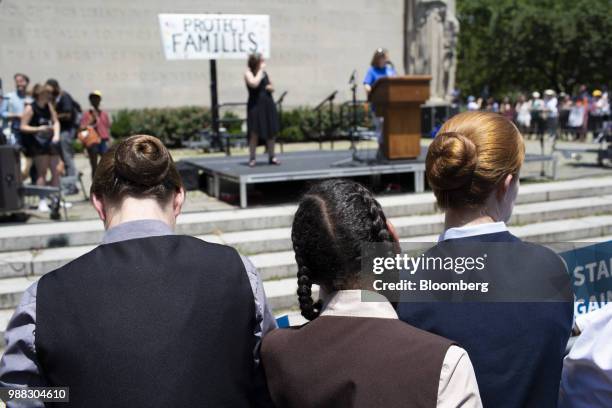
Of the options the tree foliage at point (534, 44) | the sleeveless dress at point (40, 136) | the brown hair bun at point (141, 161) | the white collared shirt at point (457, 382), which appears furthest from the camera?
the tree foliage at point (534, 44)

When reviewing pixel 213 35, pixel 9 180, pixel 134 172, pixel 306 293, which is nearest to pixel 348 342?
pixel 306 293

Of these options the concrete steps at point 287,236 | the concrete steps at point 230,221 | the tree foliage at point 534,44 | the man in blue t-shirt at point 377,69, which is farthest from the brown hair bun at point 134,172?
the tree foliage at point 534,44

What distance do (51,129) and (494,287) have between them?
7.29 meters

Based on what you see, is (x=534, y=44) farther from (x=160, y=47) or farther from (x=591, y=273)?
(x=591, y=273)

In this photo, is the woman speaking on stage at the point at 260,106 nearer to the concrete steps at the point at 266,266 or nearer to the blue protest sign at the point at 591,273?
the concrete steps at the point at 266,266

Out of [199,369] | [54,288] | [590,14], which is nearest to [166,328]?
[199,369]

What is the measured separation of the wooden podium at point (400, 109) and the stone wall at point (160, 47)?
1032 centimetres

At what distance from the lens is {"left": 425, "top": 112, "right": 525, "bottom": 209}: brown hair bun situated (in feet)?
5.69

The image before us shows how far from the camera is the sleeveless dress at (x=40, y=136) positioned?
25.5 feet

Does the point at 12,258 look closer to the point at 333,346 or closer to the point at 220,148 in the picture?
the point at 333,346

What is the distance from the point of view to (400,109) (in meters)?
8.01

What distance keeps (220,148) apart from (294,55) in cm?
545

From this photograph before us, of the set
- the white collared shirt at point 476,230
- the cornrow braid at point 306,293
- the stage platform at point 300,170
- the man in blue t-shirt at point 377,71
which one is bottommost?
the stage platform at point 300,170

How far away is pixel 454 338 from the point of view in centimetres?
161
